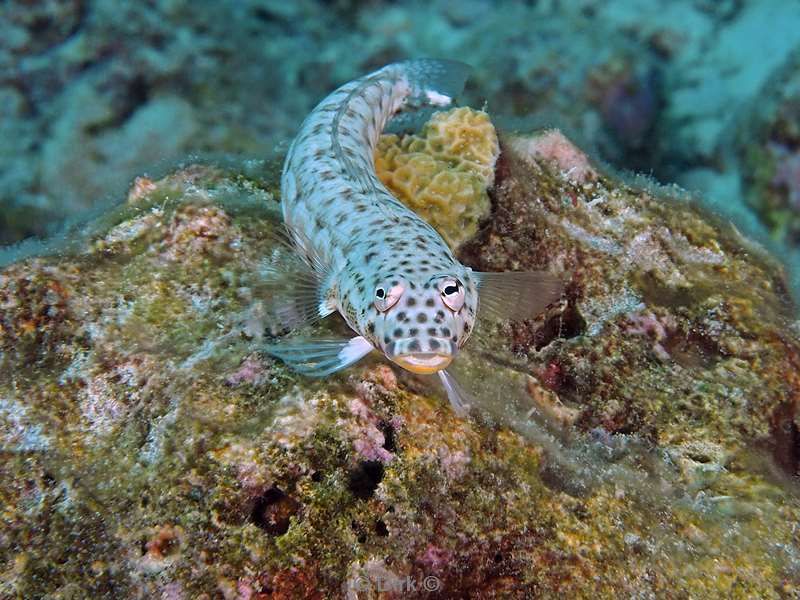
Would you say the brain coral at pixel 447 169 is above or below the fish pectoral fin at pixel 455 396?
above

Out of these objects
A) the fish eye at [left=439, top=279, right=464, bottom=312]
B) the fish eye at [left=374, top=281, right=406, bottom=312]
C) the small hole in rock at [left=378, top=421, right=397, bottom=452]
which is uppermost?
the fish eye at [left=439, top=279, right=464, bottom=312]

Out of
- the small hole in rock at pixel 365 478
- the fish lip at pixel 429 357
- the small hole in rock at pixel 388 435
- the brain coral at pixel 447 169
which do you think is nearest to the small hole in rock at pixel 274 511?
the small hole in rock at pixel 365 478

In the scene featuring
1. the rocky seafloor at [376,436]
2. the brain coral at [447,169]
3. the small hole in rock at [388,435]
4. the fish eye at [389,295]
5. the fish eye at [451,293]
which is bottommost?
the rocky seafloor at [376,436]

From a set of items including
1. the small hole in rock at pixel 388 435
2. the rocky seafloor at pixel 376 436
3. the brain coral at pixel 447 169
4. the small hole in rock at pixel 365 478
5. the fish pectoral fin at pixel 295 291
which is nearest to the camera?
the rocky seafloor at pixel 376 436

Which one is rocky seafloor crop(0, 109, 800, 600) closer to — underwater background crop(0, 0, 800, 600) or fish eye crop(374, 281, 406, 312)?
underwater background crop(0, 0, 800, 600)

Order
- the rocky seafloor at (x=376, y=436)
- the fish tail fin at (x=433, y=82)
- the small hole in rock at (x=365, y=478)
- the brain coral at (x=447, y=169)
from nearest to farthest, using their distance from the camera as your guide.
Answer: the rocky seafloor at (x=376, y=436) → the small hole in rock at (x=365, y=478) → the brain coral at (x=447, y=169) → the fish tail fin at (x=433, y=82)

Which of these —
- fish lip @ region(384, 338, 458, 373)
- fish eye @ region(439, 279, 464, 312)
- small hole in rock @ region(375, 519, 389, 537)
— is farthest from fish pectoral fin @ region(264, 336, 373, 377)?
small hole in rock @ region(375, 519, 389, 537)

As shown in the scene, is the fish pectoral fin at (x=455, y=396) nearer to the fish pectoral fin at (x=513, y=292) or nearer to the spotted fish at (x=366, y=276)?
the spotted fish at (x=366, y=276)

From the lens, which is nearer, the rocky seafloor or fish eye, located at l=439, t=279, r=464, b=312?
Answer: the rocky seafloor
